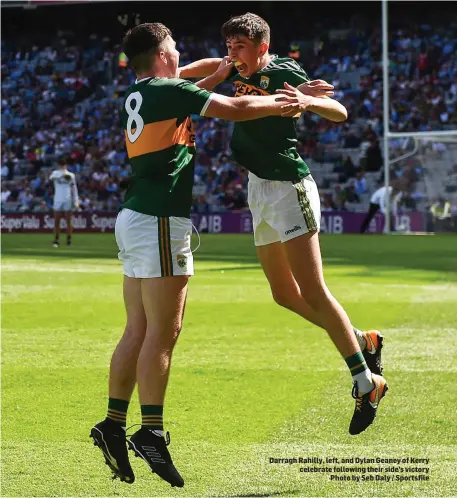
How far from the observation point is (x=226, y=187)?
3662cm

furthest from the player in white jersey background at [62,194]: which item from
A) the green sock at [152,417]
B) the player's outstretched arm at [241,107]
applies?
the player's outstretched arm at [241,107]

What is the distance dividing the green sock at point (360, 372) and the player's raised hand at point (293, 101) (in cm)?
166

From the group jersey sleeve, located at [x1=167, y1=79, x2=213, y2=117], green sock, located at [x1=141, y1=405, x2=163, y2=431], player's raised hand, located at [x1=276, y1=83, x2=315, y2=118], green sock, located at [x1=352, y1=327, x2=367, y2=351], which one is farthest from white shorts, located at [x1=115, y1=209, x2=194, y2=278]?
green sock, located at [x1=352, y1=327, x2=367, y2=351]

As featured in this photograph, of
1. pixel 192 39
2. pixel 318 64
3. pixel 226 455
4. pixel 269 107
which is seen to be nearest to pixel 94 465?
pixel 226 455

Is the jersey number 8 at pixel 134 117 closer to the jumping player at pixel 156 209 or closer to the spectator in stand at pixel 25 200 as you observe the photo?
the jumping player at pixel 156 209

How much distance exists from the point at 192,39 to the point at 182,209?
38263mm

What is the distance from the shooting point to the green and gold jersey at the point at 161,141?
18.7ft

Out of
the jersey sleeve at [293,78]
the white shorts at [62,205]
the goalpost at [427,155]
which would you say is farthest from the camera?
the goalpost at [427,155]

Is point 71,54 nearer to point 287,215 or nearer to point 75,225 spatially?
point 75,225

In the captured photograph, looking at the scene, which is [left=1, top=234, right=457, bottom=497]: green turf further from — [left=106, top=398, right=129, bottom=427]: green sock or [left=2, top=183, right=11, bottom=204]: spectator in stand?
[left=2, top=183, right=11, bottom=204]: spectator in stand

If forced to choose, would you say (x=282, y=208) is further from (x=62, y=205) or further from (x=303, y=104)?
(x=62, y=205)

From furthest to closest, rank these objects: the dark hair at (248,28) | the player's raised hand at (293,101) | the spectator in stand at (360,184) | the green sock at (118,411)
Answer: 1. the spectator in stand at (360,184)
2. the dark hair at (248,28)
3. the green sock at (118,411)
4. the player's raised hand at (293,101)

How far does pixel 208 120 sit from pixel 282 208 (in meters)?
33.4

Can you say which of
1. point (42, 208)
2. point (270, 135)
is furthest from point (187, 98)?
point (42, 208)
